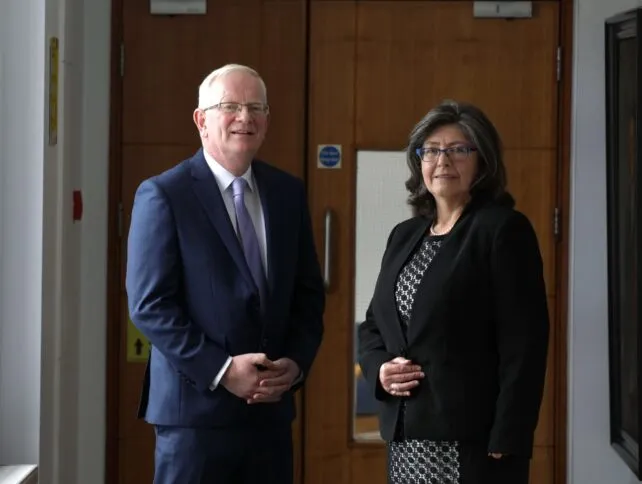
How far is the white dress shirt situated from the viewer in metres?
2.91

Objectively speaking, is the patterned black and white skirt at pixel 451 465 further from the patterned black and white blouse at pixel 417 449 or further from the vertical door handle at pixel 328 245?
the vertical door handle at pixel 328 245

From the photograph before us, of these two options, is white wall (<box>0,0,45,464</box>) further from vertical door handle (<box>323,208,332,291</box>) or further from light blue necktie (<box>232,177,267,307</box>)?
vertical door handle (<box>323,208,332,291</box>)

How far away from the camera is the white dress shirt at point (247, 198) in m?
2.91

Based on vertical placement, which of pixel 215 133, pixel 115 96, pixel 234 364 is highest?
pixel 115 96

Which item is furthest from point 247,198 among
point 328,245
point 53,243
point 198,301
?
point 328,245

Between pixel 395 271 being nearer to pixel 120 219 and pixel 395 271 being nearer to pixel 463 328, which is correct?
pixel 463 328

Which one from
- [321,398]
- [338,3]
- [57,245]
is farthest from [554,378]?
[57,245]

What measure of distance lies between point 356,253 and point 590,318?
897 millimetres

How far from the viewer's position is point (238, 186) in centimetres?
292

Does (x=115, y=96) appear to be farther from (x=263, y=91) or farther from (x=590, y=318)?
(x=590, y=318)

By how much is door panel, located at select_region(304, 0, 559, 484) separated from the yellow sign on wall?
24.9 inches

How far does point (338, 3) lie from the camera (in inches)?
170

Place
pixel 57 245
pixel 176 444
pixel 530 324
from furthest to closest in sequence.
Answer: pixel 57 245
pixel 176 444
pixel 530 324

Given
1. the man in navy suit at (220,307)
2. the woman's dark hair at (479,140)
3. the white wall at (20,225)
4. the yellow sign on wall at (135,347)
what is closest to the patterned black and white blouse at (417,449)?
the woman's dark hair at (479,140)
